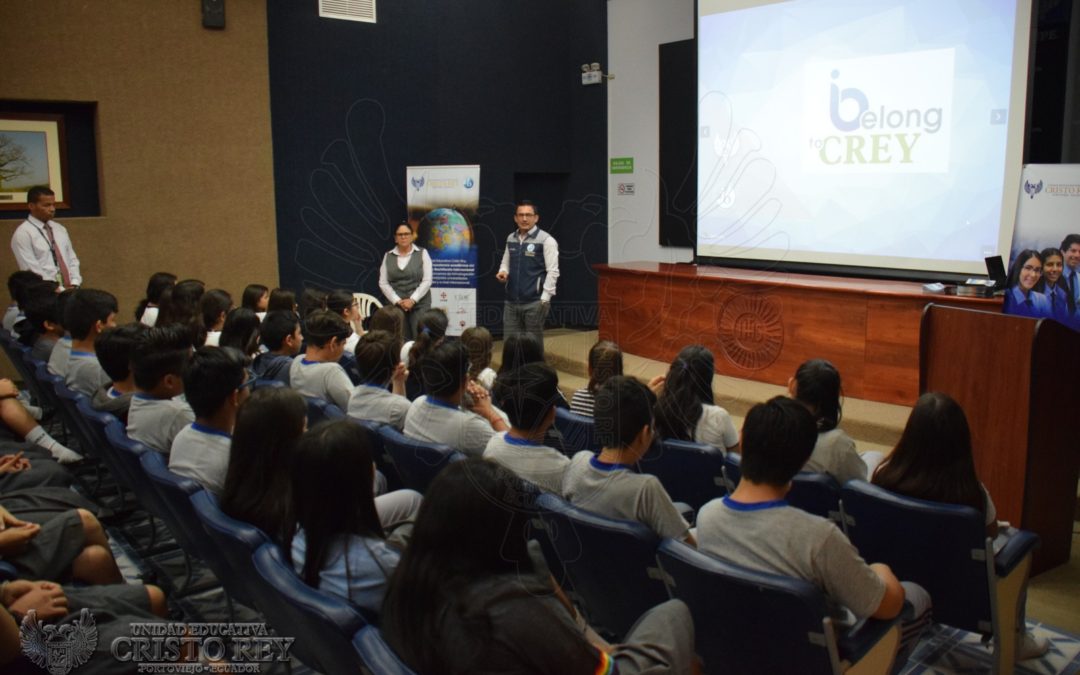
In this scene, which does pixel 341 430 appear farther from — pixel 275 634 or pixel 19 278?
pixel 19 278

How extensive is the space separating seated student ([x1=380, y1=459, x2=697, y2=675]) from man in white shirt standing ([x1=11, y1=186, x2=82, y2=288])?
591 centimetres

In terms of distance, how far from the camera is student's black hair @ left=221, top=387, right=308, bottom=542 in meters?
2.27

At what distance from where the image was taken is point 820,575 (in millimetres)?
1951

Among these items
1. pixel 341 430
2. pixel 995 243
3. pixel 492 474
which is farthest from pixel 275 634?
pixel 995 243

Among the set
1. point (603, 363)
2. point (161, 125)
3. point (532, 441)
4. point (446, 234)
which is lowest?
point (532, 441)

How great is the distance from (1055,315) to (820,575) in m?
2.42

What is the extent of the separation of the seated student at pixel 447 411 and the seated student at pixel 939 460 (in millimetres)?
1445

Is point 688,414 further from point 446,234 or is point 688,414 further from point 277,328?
point 446,234

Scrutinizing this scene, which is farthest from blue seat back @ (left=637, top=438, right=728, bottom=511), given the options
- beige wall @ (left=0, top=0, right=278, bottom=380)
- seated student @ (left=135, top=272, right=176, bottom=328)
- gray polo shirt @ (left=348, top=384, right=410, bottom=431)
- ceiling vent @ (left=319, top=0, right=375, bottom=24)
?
ceiling vent @ (left=319, top=0, right=375, bottom=24)

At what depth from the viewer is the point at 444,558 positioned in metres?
1.49

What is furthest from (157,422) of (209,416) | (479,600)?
(479,600)

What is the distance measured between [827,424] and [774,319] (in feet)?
11.0

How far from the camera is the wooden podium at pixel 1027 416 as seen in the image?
3.29 m

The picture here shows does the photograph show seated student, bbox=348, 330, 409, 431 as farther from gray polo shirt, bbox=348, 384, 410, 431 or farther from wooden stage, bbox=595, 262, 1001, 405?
wooden stage, bbox=595, 262, 1001, 405
